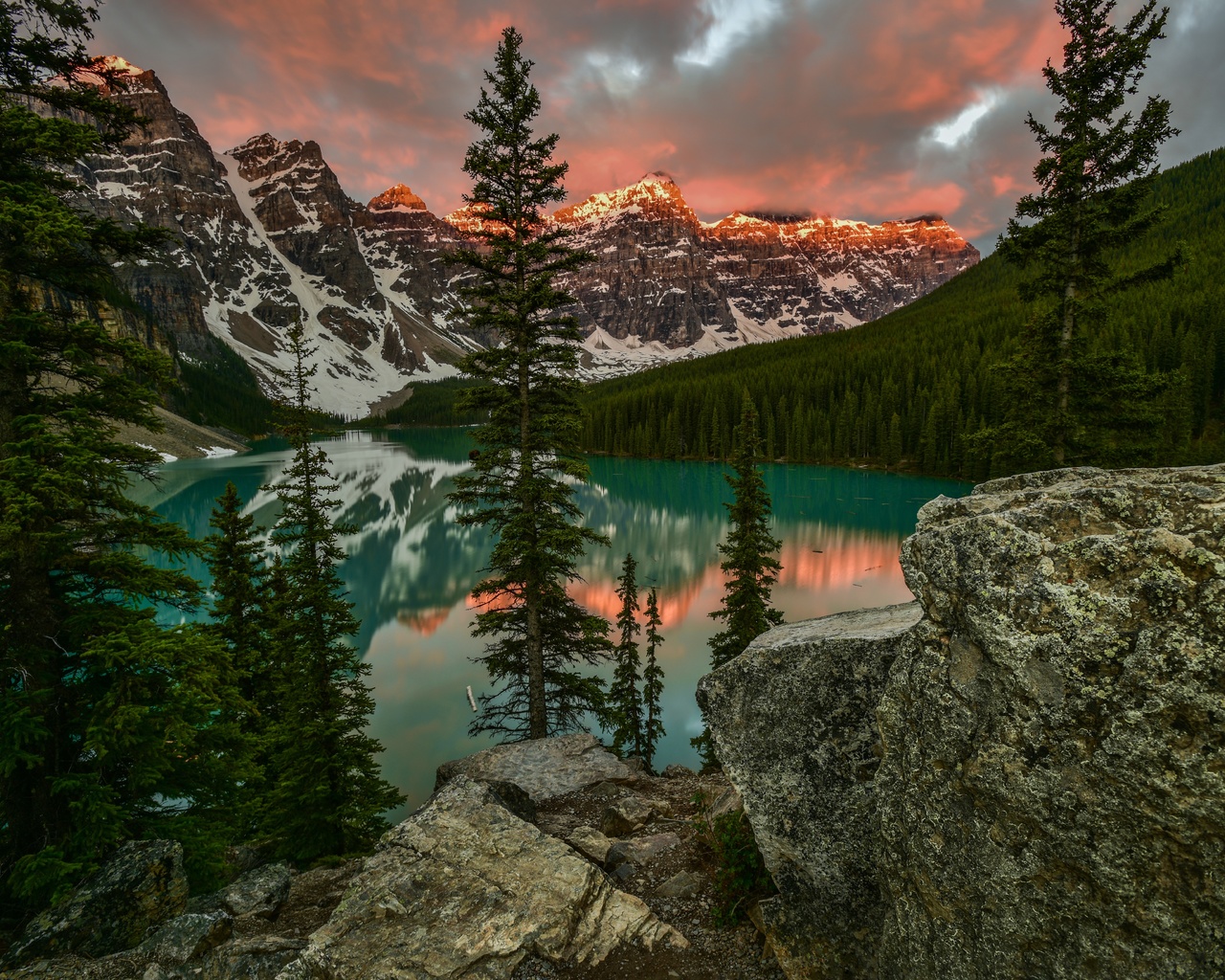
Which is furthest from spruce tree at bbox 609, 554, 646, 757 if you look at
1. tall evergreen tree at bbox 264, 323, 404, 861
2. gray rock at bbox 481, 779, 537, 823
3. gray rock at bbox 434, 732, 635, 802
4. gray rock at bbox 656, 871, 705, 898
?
gray rock at bbox 656, 871, 705, 898

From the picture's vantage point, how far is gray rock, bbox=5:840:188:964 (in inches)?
242

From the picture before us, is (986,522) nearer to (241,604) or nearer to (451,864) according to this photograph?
(451,864)

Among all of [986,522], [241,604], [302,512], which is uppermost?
[986,522]

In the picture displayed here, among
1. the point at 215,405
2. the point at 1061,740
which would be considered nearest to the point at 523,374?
the point at 1061,740

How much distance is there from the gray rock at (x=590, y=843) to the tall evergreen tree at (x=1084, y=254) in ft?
46.4

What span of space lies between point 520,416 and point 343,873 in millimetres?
10193

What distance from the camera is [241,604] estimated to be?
1730 centimetres

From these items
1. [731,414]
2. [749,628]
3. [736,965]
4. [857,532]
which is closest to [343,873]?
[736,965]

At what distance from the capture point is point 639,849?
26.3 ft

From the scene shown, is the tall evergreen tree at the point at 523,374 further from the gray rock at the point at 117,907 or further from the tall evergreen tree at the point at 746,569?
the gray rock at the point at 117,907

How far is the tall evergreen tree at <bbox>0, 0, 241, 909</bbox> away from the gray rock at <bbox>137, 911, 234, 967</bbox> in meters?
1.54

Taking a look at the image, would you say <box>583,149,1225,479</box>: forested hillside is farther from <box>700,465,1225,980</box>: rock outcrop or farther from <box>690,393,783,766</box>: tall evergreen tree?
<box>700,465,1225,980</box>: rock outcrop

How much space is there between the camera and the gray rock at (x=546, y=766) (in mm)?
11875

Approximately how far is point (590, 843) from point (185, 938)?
15.6 feet
